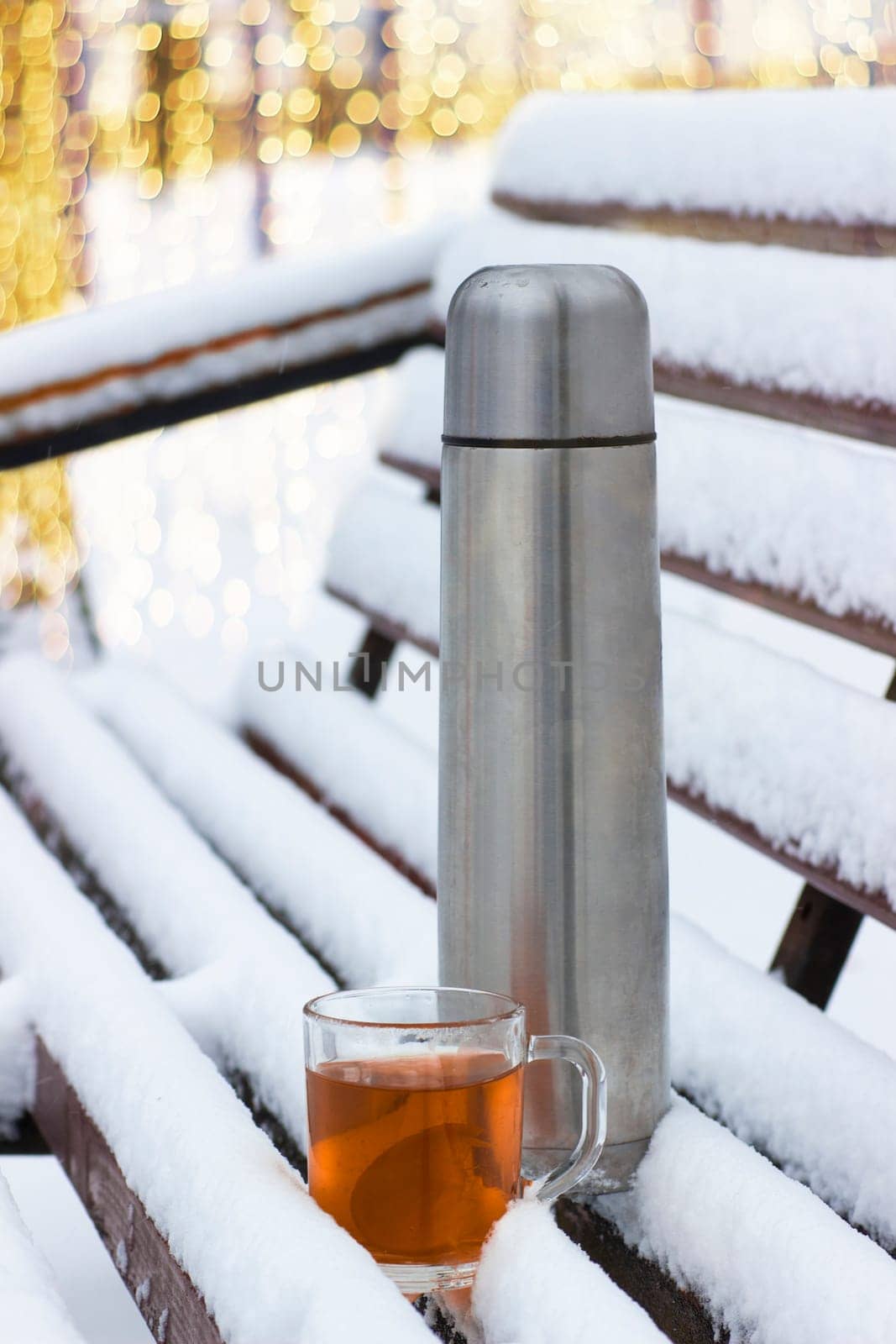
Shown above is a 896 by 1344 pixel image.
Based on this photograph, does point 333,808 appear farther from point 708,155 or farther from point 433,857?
point 708,155

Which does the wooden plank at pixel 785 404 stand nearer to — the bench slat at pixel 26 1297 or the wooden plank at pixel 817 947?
the wooden plank at pixel 817 947

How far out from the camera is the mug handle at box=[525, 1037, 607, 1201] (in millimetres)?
516

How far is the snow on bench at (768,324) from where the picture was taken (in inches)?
33.9

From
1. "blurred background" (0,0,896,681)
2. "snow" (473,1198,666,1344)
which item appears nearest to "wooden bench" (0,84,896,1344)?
"snow" (473,1198,666,1344)

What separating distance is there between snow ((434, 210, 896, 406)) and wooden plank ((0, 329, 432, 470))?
0.20 metres

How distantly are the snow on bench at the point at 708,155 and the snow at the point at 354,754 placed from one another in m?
0.31

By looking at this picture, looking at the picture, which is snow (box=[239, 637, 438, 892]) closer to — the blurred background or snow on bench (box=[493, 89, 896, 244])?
snow on bench (box=[493, 89, 896, 244])

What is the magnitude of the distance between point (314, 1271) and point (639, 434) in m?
0.30

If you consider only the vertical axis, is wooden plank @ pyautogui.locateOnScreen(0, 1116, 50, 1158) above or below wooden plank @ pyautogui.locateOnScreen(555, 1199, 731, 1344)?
below

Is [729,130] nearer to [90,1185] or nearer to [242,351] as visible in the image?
[242,351]

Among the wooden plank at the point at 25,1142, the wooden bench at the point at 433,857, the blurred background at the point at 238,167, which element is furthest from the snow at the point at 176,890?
the blurred background at the point at 238,167

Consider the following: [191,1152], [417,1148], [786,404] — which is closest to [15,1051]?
[191,1152]

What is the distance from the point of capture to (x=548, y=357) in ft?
1.68

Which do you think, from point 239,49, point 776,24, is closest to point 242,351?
point 239,49
